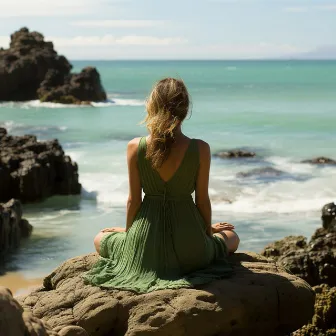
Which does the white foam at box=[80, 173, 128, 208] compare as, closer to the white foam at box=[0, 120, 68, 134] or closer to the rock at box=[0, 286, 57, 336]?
the rock at box=[0, 286, 57, 336]

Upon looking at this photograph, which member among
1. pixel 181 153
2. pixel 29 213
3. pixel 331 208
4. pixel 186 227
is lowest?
pixel 29 213

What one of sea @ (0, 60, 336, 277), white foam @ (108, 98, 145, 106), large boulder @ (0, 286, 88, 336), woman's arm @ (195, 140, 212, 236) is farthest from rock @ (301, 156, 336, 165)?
white foam @ (108, 98, 145, 106)

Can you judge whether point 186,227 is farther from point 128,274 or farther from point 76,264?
point 76,264

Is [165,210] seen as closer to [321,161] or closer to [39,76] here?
[321,161]

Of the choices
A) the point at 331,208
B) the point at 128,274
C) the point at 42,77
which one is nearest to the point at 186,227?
the point at 128,274

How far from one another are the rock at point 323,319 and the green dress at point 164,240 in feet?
3.81

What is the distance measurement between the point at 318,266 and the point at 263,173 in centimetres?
1267

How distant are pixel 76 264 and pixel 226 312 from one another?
145 centimetres

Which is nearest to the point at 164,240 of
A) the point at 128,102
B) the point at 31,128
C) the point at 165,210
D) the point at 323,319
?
the point at 165,210

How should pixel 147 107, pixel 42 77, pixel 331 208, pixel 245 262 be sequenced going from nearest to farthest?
pixel 147 107, pixel 245 262, pixel 331 208, pixel 42 77

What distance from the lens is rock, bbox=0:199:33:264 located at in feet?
37.9

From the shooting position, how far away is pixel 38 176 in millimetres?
16094

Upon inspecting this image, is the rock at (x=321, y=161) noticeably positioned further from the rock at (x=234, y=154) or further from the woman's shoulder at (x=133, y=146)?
the woman's shoulder at (x=133, y=146)

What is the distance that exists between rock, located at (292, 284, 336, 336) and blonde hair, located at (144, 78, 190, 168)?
200 cm
